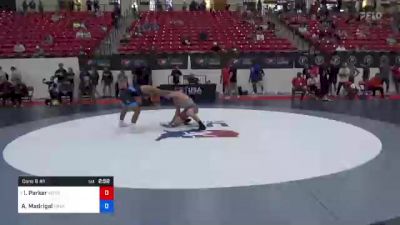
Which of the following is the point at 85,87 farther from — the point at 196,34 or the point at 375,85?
the point at 375,85


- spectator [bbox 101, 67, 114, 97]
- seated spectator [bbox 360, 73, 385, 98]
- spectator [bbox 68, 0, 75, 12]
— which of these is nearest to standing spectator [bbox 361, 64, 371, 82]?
seated spectator [bbox 360, 73, 385, 98]

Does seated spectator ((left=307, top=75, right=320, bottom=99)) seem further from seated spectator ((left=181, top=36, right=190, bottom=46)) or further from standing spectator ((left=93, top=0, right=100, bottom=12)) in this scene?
standing spectator ((left=93, top=0, right=100, bottom=12))

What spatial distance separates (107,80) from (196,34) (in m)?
6.40

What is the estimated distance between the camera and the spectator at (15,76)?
Result: 16969mm

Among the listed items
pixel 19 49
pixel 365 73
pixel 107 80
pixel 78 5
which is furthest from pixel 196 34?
pixel 78 5

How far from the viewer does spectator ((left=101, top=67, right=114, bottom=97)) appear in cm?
1791

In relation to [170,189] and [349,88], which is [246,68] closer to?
[349,88]

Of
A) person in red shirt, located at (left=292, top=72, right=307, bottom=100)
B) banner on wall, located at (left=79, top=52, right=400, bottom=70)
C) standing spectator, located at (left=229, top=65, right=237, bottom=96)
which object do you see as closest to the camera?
person in red shirt, located at (left=292, top=72, right=307, bottom=100)

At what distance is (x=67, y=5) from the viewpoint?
97.6 feet

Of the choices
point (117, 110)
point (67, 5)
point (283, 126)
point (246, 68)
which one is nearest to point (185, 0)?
point (67, 5)
